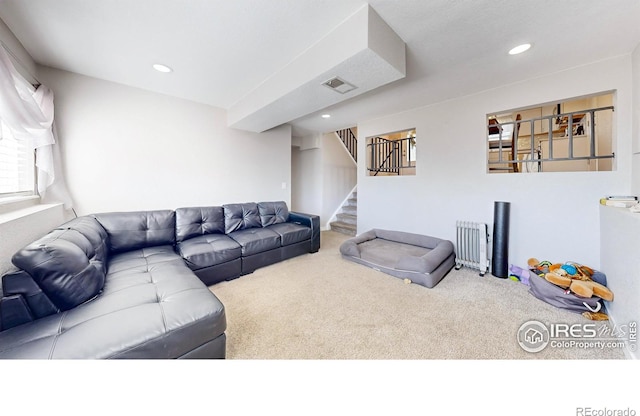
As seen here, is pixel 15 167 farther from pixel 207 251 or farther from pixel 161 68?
pixel 207 251

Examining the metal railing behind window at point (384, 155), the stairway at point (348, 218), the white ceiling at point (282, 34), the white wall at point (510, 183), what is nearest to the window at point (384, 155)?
the metal railing behind window at point (384, 155)

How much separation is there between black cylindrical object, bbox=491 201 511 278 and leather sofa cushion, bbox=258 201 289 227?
123 inches

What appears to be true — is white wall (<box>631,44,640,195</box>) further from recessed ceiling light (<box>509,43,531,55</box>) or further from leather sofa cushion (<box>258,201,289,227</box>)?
leather sofa cushion (<box>258,201,289,227</box>)

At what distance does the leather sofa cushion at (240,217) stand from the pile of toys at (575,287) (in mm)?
3642

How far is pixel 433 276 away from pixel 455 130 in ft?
7.13

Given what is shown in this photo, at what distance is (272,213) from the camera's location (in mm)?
3881

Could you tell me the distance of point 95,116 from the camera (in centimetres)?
257

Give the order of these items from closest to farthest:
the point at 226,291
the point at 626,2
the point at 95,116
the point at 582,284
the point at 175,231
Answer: the point at 626,2
the point at 582,284
the point at 226,291
the point at 95,116
the point at 175,231

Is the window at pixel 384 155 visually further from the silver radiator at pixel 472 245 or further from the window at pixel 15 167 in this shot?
the window at pixel 15 167

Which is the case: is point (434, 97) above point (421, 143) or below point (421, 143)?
above

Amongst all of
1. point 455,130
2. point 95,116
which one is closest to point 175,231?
point 95,116

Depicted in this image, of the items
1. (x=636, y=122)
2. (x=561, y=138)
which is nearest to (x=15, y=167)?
(x=636, y=122)

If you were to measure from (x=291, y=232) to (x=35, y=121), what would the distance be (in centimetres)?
267
